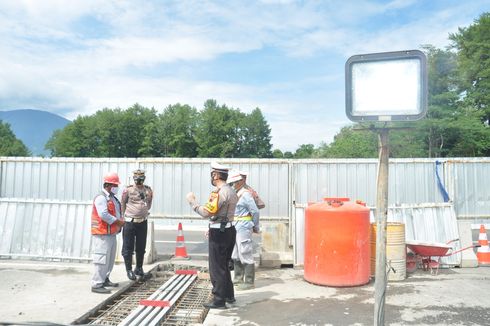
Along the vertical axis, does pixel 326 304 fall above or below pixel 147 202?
below

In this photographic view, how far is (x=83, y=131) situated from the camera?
88500 mm

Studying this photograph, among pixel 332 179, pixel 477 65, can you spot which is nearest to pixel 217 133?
pixel 477 65

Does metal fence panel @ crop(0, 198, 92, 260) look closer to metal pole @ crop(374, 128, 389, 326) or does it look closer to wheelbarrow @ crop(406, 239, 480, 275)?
wheelbarrow @ crop(406, 239, 480, 275)

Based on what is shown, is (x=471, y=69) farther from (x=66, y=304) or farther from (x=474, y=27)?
(x=66, y=304)

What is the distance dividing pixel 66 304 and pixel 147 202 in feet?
7.37

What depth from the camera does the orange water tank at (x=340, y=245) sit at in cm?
701

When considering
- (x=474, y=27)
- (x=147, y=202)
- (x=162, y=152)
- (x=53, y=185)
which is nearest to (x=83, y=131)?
(x=162, y=152)

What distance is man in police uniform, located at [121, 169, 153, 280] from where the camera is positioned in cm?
743

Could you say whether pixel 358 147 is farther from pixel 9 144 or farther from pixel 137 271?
pixel 9 144

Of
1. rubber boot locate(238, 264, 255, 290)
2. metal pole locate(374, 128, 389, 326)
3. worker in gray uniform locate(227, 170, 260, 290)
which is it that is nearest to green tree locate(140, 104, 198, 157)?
worker in gray uniform locate(227, 170, 260, 290)

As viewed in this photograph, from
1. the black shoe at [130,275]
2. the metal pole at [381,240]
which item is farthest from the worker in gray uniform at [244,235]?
the metal pole at [381,240]

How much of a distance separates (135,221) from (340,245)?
11.4 feet

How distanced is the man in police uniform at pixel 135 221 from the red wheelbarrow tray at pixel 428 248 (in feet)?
15.7

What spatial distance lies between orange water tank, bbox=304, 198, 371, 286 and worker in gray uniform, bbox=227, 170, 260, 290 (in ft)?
3.40
